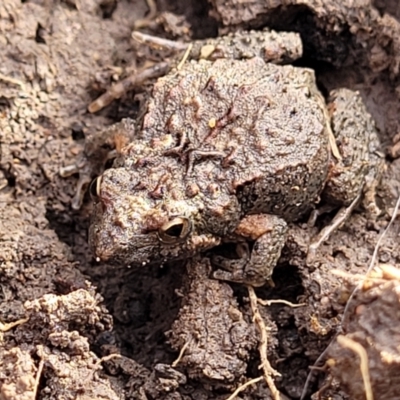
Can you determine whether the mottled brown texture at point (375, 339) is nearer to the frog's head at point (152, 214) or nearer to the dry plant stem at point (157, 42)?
the frog's head at point (152, 214)

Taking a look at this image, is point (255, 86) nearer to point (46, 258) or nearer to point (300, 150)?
point (300, 150)

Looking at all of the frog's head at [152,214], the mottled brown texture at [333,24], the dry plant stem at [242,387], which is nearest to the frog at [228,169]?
the frog's head at [152,214]

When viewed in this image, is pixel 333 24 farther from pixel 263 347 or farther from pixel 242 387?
pixel 242 387

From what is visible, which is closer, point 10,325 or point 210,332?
point 10,325

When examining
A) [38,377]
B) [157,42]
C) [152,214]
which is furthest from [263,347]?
[157,42]

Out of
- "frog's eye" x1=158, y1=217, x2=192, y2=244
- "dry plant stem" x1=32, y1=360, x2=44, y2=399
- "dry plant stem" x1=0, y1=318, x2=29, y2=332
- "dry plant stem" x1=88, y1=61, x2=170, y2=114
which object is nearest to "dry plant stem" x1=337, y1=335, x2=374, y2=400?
"frog's eye" x1=158, y1=217, x2=192, y2=244

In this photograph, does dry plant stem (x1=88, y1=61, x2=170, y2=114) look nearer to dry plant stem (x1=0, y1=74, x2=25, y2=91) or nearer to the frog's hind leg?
dry plant stem (x1=0, y1=74, x2=25, y2=91)

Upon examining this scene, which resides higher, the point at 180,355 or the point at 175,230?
the point at 175,230
